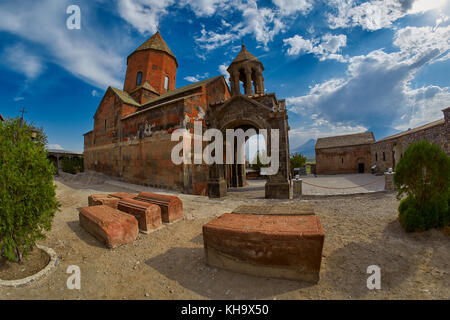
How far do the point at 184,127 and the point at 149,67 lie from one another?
571 inches

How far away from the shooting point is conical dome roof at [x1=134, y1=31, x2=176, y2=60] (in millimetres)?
19438

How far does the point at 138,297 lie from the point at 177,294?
1.61 feet

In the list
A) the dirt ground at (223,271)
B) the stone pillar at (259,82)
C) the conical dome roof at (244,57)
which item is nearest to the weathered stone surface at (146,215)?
the dirt ground at (223,271)

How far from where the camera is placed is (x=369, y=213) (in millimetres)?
5238

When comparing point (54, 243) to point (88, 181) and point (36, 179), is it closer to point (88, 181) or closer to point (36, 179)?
point (36, 179)

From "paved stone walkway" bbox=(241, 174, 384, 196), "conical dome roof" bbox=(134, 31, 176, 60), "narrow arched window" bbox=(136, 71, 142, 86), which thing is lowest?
"paved stone walkway" bbox=(241, 174, 384, 196)

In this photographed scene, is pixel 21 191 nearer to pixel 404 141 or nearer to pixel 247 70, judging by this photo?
pixel 247 70

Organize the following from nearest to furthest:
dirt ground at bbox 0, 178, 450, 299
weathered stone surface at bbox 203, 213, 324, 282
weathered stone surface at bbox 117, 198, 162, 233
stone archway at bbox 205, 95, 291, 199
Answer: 1. dirt ground at bbox 0, 178, 450, 299
2. weathered stone surface at bbox 203, 213, 324, 282
3. weathered stone surface at bbox 117, 198, 162, 233
4. stone archway at bbox 205, 95, 291, 199

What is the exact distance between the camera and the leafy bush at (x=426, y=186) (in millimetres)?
3748

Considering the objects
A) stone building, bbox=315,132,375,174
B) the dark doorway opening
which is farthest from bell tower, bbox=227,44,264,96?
the dark doorway opening

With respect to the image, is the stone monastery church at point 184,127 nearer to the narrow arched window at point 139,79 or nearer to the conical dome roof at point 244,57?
the conical dome roof at point 244,57

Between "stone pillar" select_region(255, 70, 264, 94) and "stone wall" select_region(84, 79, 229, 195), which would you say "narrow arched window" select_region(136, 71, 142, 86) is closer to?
"stone wall" select_region(84, 79, 229, 195)

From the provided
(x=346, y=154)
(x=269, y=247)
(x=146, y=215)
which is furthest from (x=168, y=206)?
(x=346, y=154)

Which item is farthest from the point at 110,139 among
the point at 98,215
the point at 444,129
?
the point at 444,129
